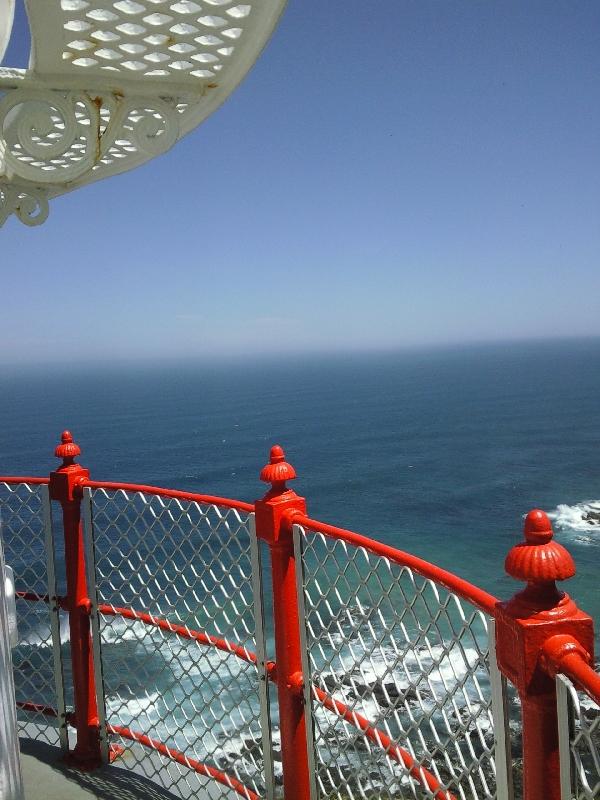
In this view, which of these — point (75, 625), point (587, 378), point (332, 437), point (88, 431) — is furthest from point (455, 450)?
point (587, 378)

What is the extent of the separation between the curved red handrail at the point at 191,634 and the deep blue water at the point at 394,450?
2322cm

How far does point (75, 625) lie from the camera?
12.4 feet

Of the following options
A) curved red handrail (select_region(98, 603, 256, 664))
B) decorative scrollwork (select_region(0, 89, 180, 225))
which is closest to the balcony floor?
curved red handrail (select_region(98, 603, 256, 664))

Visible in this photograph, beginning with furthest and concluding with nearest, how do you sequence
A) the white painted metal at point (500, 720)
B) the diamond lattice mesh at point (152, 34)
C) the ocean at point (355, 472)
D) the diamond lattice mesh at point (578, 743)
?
the ocean at point (355, 472)
the diamond lattice mesh at point (152, 34)
the white painted metal at point (500, 720)
the diamond lattice mesh at point (578, 743)

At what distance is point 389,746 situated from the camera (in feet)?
7.99

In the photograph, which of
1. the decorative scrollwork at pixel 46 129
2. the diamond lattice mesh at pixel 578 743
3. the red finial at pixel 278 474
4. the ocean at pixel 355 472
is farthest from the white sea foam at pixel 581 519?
the decorative scrollwork at pixel 46 129

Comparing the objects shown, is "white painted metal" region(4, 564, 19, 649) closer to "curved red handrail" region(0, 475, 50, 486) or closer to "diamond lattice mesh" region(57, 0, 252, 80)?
"diamond lattice mesh" region(57, 0, 252, 80)

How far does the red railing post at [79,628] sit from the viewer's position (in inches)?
148

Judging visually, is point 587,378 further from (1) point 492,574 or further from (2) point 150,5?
(2) point 150,5

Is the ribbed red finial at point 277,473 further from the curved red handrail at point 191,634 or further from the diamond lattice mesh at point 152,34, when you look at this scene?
the diamond lattice mesh at point 152,34

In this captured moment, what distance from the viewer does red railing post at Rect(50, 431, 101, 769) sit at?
3770mm

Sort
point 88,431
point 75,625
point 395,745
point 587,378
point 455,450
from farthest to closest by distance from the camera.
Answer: point 587,378, point 88,431, point 455,450, point 75,625, point 395,745

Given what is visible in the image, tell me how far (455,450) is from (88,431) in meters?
42.5

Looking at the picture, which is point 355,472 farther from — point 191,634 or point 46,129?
point 46,129
